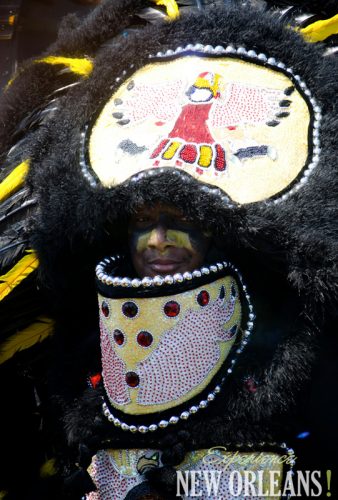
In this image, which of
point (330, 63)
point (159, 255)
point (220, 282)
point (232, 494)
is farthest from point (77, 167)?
point (232, 494)

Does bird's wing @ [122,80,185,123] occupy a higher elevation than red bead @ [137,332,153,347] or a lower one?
higher

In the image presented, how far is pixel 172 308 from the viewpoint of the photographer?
7.04 ft

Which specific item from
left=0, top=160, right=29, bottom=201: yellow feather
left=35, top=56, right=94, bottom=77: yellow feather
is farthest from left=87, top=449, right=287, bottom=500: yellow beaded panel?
left=35, top=56, right=94, bottom=77: yellow feather

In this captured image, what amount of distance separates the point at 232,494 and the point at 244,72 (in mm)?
1154

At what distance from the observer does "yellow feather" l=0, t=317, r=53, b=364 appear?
2529 millimetres

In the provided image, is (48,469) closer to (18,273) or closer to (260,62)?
(18,273)

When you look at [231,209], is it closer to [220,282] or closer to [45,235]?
[220,282]

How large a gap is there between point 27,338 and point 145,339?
553 millimetres

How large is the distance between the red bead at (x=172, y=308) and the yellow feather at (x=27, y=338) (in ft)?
1.93

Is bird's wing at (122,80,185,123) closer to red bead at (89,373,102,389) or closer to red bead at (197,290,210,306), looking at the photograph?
red bead at (197,290,210,306)

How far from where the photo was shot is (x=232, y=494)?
2133 millimetres

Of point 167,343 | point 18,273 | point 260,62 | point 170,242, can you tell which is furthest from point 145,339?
point 260,62

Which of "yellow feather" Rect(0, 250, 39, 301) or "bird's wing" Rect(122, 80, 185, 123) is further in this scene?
"yellow feather" Rect(0, 250, 39, 301)

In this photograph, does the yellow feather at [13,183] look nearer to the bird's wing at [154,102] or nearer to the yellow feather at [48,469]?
the bird's wing at [154,102]
